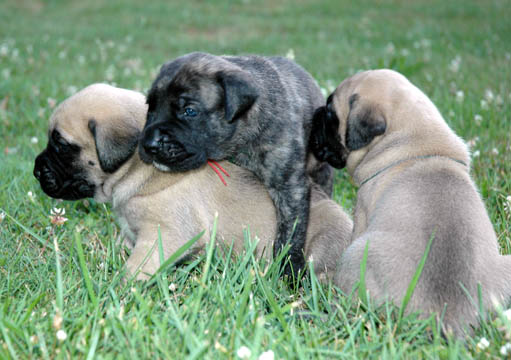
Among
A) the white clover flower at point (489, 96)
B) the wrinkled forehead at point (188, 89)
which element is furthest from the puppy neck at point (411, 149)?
the white clover flower at point (489, 96)

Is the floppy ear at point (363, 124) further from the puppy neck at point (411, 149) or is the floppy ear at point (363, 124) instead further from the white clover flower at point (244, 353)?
the white clover flower at point (244, 353)

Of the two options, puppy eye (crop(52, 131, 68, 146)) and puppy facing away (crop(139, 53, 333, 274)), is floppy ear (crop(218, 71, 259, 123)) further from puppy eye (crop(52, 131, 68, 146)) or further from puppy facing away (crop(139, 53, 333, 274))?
puppy eye (crop(52, 131, 68, 146))

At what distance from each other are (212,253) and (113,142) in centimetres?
108

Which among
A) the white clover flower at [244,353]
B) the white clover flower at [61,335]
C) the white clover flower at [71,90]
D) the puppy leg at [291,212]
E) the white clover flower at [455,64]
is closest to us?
the white clover flower at [244,353]

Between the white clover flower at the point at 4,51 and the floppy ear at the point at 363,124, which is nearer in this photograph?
the floppy ear at the point at 363,124

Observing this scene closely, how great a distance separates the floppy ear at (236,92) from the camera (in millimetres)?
3898

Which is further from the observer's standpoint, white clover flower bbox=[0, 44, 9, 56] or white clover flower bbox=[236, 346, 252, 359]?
white clover flower bbox=[0, 44, 9, 56]

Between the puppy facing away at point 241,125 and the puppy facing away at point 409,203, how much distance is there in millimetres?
315

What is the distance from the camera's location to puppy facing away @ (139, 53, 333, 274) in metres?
3.91

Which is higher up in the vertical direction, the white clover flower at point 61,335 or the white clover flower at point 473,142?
the white clover flower at point 61,335

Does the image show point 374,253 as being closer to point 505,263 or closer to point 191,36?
point 505,263

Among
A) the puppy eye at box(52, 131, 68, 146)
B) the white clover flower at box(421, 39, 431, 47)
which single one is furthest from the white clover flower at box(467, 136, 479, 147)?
the white clover flower at box(421, 39, 431, 47)

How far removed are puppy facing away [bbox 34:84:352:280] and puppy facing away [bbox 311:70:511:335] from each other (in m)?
0.61

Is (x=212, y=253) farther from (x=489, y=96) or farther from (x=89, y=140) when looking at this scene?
(x=489, y=96)
